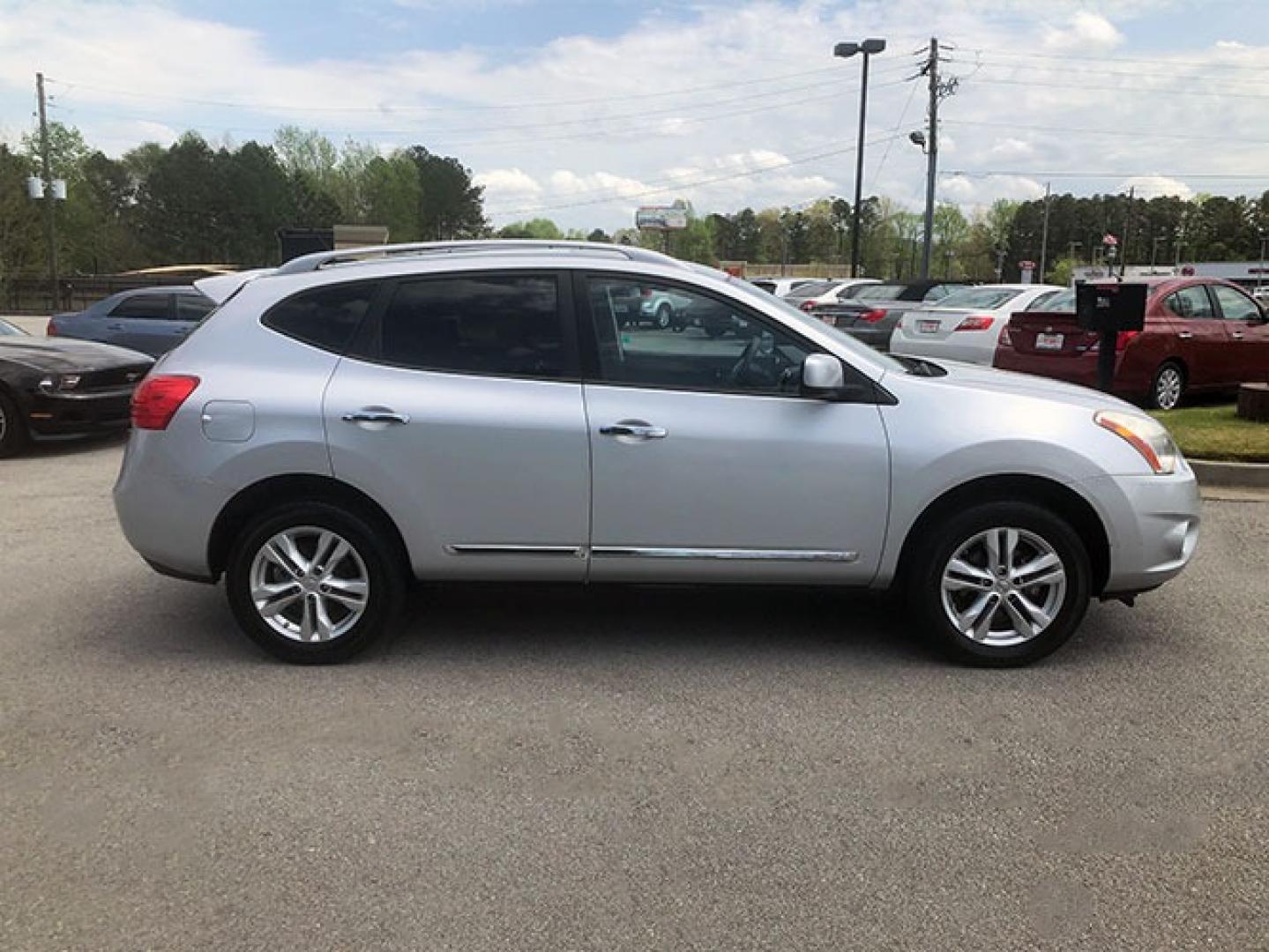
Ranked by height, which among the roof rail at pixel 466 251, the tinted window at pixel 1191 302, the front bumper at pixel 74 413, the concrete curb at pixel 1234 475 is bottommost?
the concrete curb at pixel 1234 475

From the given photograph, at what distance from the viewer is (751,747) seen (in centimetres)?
367

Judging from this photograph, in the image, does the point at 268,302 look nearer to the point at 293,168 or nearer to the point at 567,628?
the point at 567,628

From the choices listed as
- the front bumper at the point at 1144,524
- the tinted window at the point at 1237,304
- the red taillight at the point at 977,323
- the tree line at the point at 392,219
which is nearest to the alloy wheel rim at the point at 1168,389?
the tinted window at the point at 1237,304

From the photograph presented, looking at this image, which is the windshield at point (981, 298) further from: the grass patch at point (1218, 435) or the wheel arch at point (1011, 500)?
the wheel arch at point (1011, 500)

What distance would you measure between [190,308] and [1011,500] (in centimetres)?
1319

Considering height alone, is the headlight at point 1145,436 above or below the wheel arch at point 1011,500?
above

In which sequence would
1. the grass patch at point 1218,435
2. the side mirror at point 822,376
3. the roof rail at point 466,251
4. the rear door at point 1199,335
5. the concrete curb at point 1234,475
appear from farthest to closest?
the rear door at point 1199,335 → the grass patch at point 1218,435 → the concrete curb at point 1234,475 → the roof rail at point 466,251 → the side mirror at point 822,376

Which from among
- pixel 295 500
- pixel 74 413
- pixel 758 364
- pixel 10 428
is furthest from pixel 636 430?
pixel 10 428

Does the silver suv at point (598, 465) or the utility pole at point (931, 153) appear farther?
the utility pole at point (931, 153)

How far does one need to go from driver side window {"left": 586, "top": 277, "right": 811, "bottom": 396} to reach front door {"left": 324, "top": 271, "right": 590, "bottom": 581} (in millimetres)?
178

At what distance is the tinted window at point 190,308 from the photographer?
47.3 feet

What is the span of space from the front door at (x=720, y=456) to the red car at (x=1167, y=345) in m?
7.03

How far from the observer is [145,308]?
14.5 meters

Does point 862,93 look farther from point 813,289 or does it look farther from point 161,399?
point 161,399
